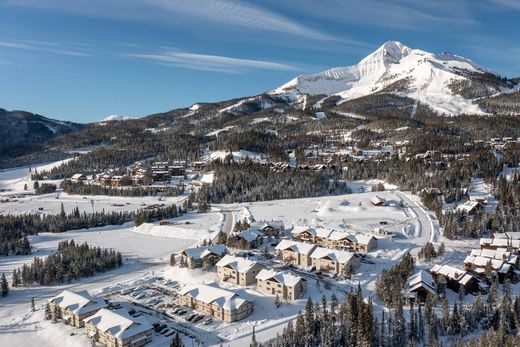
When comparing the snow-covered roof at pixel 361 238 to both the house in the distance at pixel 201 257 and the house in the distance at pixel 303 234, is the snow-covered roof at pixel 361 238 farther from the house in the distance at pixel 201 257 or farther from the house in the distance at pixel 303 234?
the house in the distance at pixel 201 257

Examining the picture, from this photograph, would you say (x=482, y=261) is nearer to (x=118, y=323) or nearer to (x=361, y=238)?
(x=361, y=238)

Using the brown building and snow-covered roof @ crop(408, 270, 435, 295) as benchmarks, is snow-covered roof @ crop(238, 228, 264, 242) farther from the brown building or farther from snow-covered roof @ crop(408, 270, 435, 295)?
the brown building

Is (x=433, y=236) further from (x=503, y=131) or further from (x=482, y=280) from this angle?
(x=503, y=131)

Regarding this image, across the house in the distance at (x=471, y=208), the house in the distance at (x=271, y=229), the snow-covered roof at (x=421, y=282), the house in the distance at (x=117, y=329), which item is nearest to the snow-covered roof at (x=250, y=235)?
the house in the distance at (x=271, y=229)

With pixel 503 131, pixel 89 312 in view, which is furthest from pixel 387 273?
pixel 503 131

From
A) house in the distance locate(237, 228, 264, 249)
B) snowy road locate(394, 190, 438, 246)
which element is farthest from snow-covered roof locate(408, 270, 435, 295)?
house in the distance locate(237, 228, 264, 249)

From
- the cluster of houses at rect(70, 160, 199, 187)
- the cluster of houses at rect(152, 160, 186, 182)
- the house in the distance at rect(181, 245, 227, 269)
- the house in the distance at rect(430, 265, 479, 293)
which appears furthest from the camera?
the cluster of houses at rect(152, 160, 186, 182)
